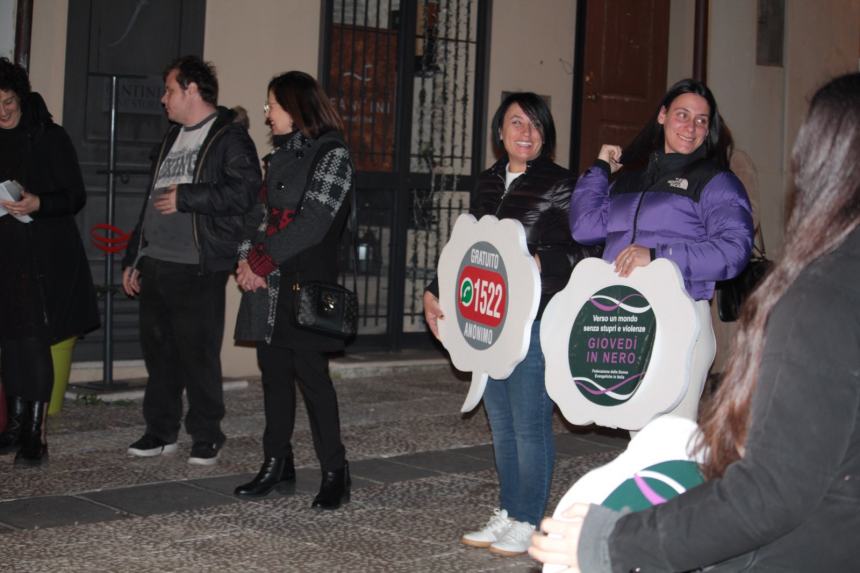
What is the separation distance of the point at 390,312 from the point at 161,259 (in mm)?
4143

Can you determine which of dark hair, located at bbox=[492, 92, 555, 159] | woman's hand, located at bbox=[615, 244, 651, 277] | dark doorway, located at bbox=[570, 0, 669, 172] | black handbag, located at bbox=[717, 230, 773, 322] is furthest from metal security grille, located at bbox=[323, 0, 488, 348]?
woman's hand, located at bbox=[615, 244, 651, 277]

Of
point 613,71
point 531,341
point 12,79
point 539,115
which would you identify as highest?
point 613,71

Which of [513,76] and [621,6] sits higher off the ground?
[621,6]

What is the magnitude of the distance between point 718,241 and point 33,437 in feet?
12.3

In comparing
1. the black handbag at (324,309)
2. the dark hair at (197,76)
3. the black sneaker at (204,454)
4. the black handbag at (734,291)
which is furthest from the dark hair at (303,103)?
the black handbag at (734,291)

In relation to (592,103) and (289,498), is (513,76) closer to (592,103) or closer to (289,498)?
(592,103)

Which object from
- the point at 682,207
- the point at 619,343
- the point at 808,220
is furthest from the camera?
the point at 682,207

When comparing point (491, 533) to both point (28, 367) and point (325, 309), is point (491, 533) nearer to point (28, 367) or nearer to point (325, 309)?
point (325, 309)

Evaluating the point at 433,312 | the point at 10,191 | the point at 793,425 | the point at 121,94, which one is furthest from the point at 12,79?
the point at 793,425

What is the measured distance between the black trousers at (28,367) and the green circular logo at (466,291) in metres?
2.47

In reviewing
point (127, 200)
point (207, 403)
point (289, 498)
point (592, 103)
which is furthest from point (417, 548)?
point (592, 103)

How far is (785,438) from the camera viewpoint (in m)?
1.82

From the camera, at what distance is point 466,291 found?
16.8 feet

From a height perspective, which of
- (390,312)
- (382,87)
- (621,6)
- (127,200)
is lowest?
(390,312)
